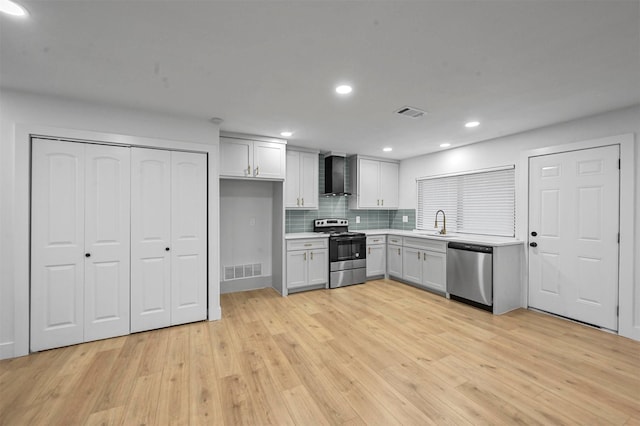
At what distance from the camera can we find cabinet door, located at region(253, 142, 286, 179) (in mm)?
4039

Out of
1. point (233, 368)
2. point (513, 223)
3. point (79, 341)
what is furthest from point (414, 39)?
point (79, 341)

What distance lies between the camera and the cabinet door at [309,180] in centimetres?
477

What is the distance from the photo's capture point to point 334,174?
5027 mm

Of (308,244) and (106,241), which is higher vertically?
(106,241)

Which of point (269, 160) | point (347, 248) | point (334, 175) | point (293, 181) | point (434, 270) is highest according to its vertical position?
point (269, 160)

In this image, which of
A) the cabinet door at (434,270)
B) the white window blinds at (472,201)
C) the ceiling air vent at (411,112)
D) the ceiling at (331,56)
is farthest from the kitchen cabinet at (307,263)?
the ceiling air vent at (411,112)

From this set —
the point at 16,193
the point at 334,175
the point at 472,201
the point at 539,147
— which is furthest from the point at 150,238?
the point at 539,147

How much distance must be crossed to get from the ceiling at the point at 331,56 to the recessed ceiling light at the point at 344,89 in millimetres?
59

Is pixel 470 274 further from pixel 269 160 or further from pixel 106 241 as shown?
pixel 106 241

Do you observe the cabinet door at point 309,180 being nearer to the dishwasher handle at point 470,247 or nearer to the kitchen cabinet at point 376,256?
the kitchen cabinet at point 376,256

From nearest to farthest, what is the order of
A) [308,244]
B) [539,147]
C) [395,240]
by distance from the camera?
[539,147], [308,244], [395,240]

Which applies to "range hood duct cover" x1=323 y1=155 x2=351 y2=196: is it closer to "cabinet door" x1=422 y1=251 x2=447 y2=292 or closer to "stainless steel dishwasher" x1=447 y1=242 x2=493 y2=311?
"cabinet door" x1=422 y1=251 x2=447 y2=292

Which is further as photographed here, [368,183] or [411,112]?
[368,183]

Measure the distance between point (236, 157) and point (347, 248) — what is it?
93.9 inches
